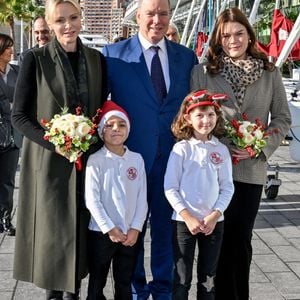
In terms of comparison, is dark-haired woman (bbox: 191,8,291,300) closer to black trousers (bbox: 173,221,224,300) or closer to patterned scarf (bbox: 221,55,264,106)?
patterned scarf (bbox: 221,55,264,106)

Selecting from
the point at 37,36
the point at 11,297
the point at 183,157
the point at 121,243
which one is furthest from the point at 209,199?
the point at 37,36

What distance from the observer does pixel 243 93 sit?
346 cm

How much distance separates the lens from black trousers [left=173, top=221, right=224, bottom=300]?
11.0 ft

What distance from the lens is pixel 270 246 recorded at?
5.45 m

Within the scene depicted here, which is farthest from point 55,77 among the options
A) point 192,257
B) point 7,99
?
point 7,99

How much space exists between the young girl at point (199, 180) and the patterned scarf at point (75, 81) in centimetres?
56

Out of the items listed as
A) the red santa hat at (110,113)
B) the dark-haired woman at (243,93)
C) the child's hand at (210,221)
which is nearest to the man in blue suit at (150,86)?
the dark-haired woman at (243,93)

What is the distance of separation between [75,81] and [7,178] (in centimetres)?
277

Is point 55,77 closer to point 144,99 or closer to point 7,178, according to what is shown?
point 144,99

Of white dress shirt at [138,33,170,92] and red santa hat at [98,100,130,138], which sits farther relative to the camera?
white dress shirt at [138,33,170,92]

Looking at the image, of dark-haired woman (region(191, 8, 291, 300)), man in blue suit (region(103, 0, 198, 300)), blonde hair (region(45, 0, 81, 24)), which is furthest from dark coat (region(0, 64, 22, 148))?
dark-haired woman (region(191, 8, 291, 300))

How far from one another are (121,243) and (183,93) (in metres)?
1.02

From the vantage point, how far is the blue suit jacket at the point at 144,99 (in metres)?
3.67

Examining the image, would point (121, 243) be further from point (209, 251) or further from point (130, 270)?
point (209, 251)
